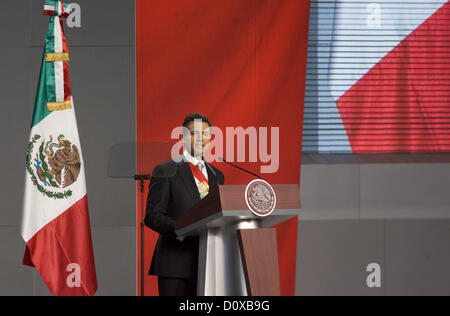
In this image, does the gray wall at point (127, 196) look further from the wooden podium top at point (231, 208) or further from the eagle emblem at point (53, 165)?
the wooden podium top at point (231, 208)

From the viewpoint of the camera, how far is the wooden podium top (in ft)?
6.03

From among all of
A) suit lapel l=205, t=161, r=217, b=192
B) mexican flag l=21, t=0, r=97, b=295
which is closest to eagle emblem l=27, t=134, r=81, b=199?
mexican flag l=21, t=0, r=97, b=295

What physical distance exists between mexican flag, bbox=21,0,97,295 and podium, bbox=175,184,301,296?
1665 millimetres

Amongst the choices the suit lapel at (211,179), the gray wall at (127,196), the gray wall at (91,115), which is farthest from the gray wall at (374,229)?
the suit lapel at (211,179)

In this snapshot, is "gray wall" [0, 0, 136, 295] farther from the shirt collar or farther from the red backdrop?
the shirt collar

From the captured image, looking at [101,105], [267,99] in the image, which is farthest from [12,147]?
[267,99]

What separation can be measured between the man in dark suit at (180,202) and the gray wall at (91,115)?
5.08ft

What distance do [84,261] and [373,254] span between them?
1923 mm

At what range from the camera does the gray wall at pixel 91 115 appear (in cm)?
406

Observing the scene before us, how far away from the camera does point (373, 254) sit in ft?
13.8

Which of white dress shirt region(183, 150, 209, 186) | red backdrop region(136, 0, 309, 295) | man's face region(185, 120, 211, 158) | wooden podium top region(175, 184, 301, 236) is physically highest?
red backdrop region(136, 0, 309, 295)

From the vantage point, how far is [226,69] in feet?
13.2

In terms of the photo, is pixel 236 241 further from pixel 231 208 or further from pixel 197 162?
pixel 197 162

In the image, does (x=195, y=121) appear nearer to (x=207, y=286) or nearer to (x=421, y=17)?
(x=207, y=286)
